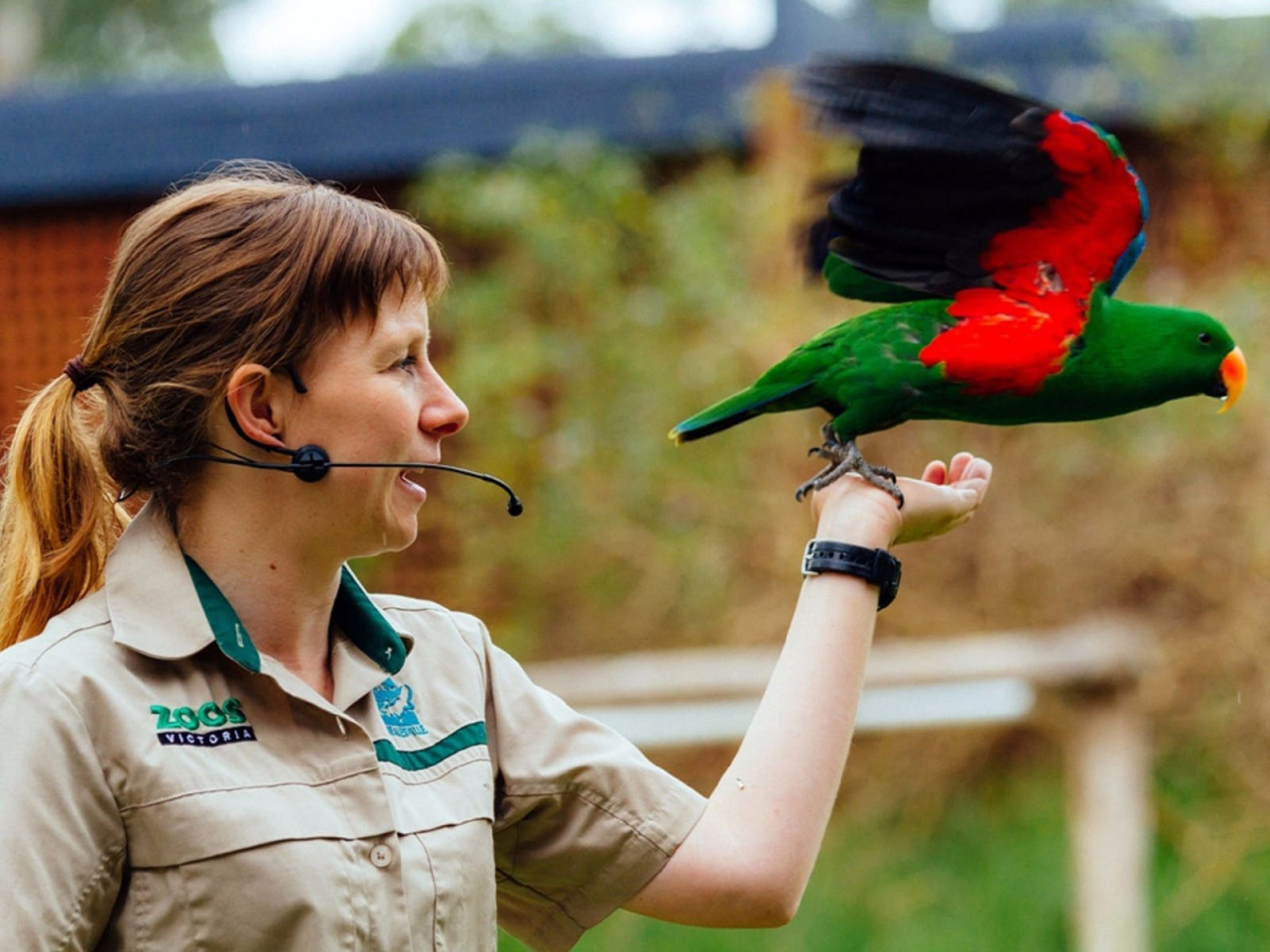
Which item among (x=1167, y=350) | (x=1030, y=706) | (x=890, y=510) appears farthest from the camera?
(x=1030, y=706)

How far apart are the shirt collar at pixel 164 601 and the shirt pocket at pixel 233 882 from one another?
0.43ft

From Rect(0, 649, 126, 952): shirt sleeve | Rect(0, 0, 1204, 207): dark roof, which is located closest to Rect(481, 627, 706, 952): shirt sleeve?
Rect(0, 649, 126, 952): shirt sleeve

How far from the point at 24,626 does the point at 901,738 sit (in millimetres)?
3884

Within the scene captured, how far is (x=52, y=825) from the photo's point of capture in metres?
1.18

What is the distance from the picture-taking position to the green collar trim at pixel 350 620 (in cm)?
134

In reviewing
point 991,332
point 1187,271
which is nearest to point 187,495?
point 991,332

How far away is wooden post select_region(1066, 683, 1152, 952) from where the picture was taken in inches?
157

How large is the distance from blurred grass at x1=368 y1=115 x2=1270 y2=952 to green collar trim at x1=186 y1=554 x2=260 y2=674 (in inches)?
121

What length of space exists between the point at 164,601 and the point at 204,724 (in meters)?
0.11

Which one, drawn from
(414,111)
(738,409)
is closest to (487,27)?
(414,111)

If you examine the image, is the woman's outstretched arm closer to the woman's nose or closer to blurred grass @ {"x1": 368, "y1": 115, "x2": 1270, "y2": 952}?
the woman's nose

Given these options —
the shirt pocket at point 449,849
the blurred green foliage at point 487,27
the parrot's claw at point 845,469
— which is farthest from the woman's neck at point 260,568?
the blurred green foliage at point 487,27

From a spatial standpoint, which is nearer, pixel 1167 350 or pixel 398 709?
pixel 398 709

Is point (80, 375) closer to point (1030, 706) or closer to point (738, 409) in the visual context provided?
point (738, 409)
